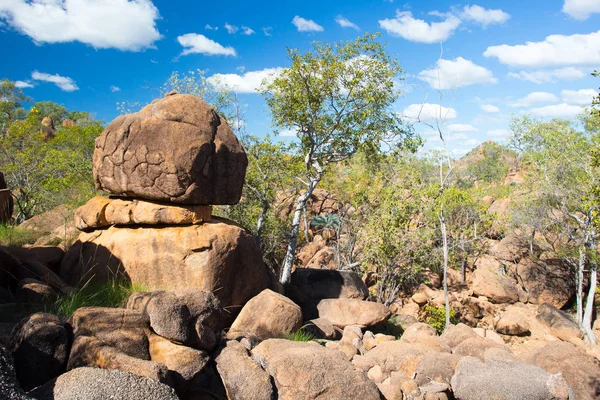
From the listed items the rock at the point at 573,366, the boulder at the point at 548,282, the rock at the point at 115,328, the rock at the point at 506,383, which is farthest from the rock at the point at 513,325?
the rock at the point at 115,328

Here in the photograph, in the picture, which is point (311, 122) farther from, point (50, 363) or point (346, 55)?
point (50, 363)

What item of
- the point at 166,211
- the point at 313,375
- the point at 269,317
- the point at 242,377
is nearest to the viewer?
the point at 242,377

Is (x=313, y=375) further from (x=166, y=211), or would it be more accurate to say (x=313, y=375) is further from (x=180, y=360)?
(x=166, y=211)

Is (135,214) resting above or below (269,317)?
above

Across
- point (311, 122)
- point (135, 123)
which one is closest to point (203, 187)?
point (135, 123)

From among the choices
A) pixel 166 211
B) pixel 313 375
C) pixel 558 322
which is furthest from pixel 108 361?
pixel 558 322

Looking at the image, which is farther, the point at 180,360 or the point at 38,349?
the point at 180,360

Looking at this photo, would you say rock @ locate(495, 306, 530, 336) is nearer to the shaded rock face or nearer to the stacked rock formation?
the stacked rock formation

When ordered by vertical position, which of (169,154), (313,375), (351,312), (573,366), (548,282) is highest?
(169,154)

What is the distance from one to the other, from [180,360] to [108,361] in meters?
1.10

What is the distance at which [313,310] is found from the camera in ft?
43.2

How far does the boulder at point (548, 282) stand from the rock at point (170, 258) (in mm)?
15971

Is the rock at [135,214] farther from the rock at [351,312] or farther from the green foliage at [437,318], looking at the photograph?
the green foliage at [437,318]

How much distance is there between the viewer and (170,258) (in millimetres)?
9711
